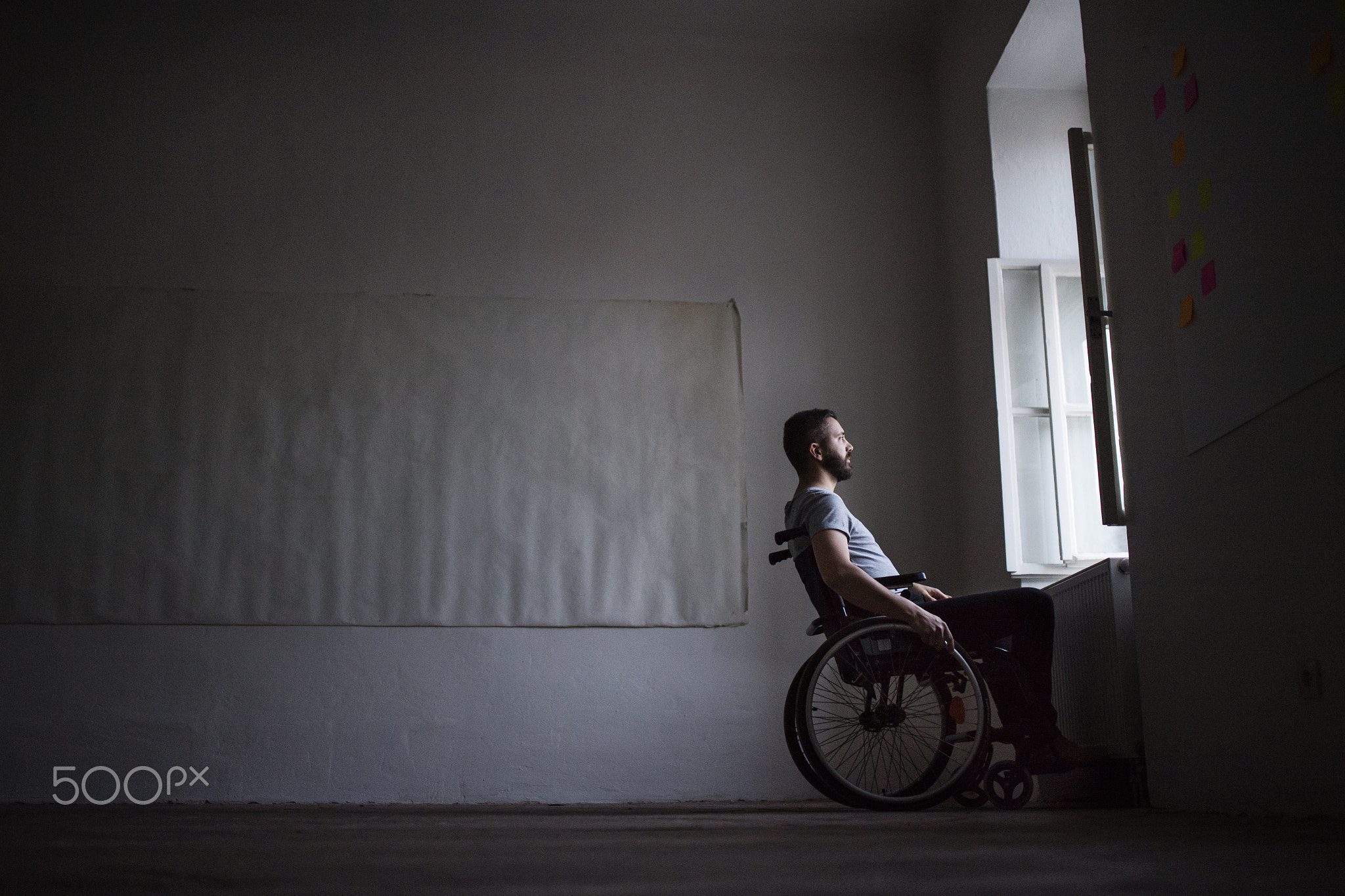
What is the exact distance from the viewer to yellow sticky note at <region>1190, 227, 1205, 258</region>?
230cm

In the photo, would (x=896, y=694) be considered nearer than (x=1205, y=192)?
No

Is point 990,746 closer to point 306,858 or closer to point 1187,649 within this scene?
point 1187,649

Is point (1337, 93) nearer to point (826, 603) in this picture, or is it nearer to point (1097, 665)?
point (826, 603)

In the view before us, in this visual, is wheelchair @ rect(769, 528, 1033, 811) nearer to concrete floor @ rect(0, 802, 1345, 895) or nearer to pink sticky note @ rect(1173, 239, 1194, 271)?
concrete floor @ rect(0, 802, 1345, 895)

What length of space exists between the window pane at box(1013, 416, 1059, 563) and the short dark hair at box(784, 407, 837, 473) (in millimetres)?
1152

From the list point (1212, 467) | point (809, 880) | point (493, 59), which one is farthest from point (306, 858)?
point (493, 59)

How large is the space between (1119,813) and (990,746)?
27 centimetres

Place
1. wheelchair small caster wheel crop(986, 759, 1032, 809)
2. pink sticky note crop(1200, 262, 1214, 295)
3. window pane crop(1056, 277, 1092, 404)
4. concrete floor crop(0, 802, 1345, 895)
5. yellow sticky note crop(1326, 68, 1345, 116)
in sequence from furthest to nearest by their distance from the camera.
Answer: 1. window pane crop(1056, 277, 1092, 404)
2. wheelchair small caster wheel crop(986, 759, 1032, 809)
3. pink sticky note crop(1200, 262, 1214, 295)
4. yellow sticky note crop(1326, 68, 1345, 116)
5. concrete floor crop(0, 802, 1345, 895)

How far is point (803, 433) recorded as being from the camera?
287cm

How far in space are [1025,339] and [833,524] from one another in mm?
1683

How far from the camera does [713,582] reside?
405cm

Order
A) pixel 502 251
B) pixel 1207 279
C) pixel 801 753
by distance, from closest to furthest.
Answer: pixel 1207 279, pixel 801 753, pixel 502 251

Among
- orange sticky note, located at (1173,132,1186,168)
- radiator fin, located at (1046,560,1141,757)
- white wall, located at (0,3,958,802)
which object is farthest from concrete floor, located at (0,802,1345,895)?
white wall, located at (0,3,958,802)


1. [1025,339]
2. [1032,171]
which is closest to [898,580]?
[1025,339]
